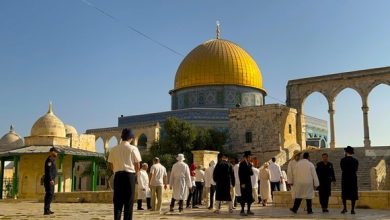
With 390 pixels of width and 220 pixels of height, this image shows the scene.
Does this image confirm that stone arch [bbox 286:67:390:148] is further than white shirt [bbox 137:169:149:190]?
Yes

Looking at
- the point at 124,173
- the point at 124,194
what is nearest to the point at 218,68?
the point at 124,173

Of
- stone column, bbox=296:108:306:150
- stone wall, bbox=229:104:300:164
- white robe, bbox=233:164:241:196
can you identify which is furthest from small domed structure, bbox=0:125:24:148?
white robe, bbox=233:164:241:196

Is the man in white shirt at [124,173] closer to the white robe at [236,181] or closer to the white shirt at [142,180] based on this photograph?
the white shirt at [142,180]

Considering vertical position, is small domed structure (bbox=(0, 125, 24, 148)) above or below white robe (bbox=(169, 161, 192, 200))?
above

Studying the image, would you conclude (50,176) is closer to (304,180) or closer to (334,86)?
(304,180)

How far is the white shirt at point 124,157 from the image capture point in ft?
20.9

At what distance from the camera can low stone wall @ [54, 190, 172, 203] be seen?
52.0 feet

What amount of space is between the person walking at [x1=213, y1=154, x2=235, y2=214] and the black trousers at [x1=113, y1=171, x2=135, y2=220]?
405 cm

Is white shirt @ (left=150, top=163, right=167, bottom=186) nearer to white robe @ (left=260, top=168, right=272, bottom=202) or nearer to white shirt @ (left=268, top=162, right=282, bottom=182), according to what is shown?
white robe @ (left=260, top=168, right=272, bottom=202)

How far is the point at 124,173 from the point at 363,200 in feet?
23.0

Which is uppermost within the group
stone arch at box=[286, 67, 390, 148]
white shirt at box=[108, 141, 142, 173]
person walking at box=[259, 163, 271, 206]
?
stone arch at box=[286, 67, 390, 148]

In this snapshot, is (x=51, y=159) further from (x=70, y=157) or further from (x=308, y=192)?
(x=70, y=157)

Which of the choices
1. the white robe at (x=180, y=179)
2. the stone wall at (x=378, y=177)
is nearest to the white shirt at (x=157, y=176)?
the white robe at (x=180, y=179)

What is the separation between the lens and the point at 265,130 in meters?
31.0
